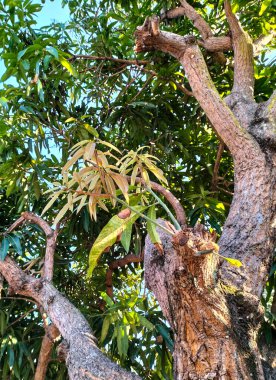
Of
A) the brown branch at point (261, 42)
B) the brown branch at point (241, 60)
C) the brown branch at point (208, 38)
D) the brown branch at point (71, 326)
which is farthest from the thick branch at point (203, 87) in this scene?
the brown branch at point (71, 326)

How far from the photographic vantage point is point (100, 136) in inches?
133

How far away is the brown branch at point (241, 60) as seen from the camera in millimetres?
2496

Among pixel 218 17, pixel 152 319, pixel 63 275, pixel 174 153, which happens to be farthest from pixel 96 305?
pixel 218 17

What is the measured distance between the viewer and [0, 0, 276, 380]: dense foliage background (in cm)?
269

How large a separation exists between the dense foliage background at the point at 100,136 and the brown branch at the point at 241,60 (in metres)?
0.11

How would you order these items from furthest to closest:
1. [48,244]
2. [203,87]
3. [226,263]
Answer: [48,244]
[203,87]
[226,263]

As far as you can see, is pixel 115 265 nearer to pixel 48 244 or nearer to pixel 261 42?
pixel 48 244

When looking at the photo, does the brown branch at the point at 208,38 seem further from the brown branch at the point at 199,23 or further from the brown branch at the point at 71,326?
the brown branch at the point at 71,326

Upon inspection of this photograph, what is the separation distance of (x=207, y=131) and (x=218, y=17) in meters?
0.81

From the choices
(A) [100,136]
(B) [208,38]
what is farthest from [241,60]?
(A) [100,136]

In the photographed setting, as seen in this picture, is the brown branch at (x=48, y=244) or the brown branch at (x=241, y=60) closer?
the brown branch at (x=48, y=244)

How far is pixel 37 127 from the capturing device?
294 centimetres

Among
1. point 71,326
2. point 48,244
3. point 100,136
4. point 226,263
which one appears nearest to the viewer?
point 226,263

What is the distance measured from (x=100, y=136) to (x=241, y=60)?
115 cm
